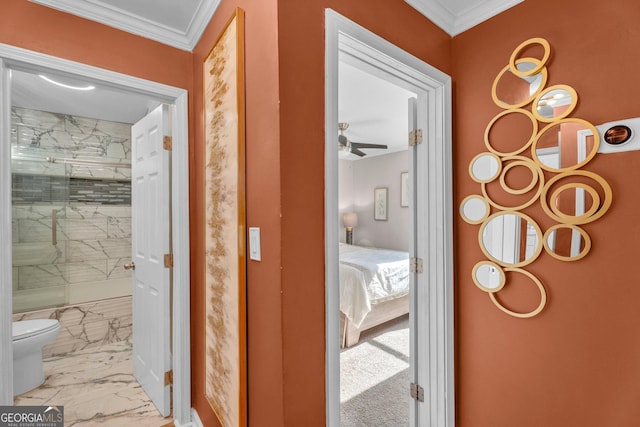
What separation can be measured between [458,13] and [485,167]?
926mm

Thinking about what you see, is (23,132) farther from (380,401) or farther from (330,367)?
(380,401)

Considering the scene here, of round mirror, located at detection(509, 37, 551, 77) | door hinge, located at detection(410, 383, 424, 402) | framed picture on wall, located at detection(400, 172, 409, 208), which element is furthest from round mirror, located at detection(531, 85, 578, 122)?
framed picture on wall, located at detection(400, 172, 409, 208)

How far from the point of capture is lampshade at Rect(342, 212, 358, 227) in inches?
245

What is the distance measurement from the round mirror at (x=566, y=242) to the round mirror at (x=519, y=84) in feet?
2.14

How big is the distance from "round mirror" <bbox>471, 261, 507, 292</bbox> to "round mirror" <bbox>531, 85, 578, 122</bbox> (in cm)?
78

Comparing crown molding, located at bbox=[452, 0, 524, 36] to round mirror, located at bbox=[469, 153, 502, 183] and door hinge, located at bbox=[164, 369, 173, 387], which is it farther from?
door hinge, located at bbox=[164, 369, 173, 387]

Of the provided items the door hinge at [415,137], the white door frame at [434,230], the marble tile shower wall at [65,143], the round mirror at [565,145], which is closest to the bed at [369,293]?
the white door frame at [434,230]

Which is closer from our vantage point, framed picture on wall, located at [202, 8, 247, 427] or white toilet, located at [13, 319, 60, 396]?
framed picture on wall, located at [202, 8, 247, 427]

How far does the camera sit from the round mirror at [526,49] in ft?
4.39

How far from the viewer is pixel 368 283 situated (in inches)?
127

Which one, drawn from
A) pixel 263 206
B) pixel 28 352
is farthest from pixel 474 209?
pixel 28 352

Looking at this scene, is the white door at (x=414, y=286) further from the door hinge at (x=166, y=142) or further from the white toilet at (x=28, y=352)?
the white toilet at (x=28, y=352)

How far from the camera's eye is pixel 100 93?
2631 millimetres

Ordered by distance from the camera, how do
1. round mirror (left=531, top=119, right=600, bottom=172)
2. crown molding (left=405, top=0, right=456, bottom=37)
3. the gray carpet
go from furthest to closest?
the gray carpet < crown molding (left=405, top=0, right=456, bottom=37) < round mirror (left=531, top=119, right=600, bottom=172)
